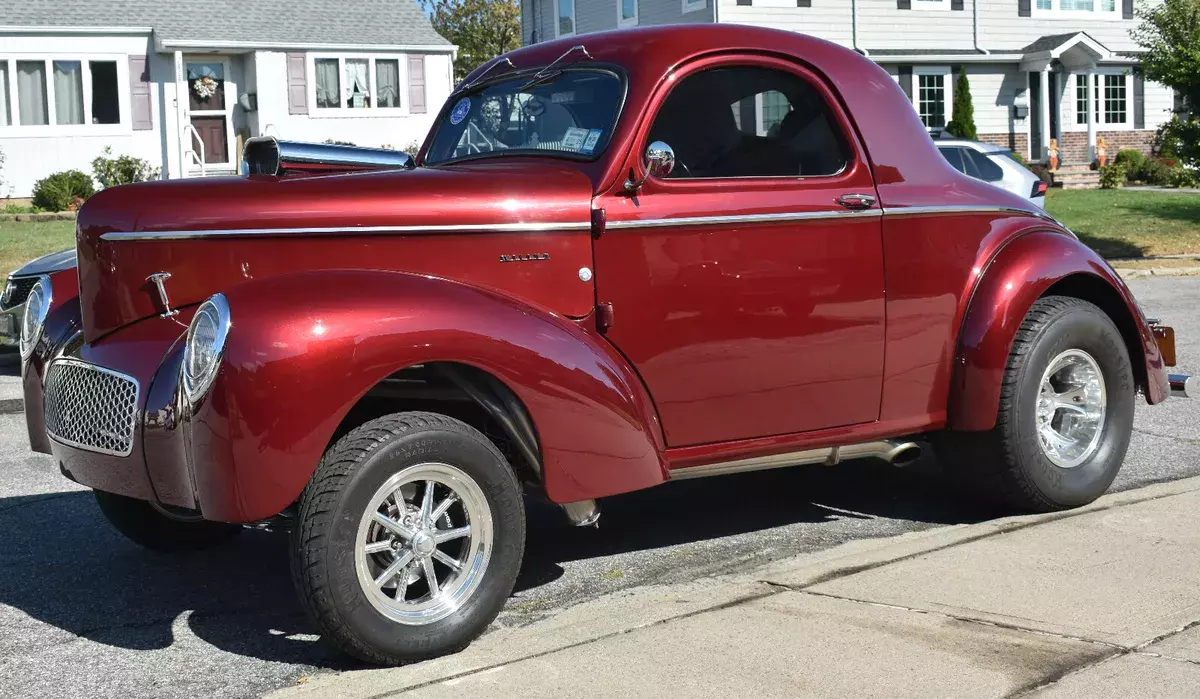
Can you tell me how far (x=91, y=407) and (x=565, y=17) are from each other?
110 ft

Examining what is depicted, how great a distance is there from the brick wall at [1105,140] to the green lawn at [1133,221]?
7511mm

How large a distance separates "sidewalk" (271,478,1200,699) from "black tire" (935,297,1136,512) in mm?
351

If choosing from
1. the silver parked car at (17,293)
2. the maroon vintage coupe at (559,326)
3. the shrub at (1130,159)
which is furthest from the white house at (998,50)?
the maroon vintage coupe at (559,326)

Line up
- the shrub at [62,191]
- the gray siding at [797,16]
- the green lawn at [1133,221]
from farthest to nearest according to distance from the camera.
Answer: the gray siding at [797,16] < the shrub at [62,191] < the green lawn at [1133,221]

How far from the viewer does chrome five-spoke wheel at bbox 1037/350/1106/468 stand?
5.60 m

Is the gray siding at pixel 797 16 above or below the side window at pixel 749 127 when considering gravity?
above

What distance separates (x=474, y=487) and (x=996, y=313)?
2.35 metres

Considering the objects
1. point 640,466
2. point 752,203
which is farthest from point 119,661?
point 752,203

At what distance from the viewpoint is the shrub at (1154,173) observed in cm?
3391

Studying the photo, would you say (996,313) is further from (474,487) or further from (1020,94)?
(1020,94)

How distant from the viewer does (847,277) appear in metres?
4.99

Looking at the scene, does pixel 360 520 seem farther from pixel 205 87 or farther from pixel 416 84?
pixel 416 84

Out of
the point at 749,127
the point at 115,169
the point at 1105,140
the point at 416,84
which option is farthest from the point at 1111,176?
the point at 749,127

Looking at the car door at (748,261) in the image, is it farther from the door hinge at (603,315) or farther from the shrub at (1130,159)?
the shrub at (1130,159)
